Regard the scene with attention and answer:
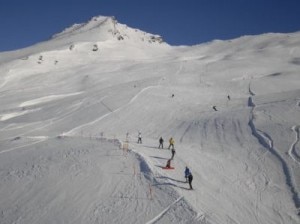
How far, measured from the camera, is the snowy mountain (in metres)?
22.5

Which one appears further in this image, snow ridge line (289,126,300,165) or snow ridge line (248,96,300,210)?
snow ridge line (289,126,300,165)

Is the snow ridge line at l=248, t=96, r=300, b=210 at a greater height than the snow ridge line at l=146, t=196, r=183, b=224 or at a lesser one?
lesser

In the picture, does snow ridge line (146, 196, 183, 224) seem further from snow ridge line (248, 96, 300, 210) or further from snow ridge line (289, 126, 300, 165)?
snow ridge line (289, 126, 300, 165)

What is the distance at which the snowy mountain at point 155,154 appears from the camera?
2252 centimetres

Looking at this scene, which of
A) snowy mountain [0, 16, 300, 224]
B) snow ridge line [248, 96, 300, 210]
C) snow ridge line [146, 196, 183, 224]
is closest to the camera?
snow ridge line [146, 196, 183, 224]

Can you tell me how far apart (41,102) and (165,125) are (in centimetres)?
3527

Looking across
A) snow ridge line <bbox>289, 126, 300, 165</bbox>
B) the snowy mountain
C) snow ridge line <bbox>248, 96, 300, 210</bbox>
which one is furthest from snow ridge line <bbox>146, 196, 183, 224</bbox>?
snow ridge line <bbox>289, 126, 300, 165</bbox>

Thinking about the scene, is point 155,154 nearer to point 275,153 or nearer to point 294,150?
point 275,153

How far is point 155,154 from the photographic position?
3169cm

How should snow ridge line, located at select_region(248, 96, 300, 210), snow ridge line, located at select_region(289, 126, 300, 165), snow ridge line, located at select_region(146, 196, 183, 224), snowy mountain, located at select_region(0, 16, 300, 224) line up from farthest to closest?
snow ridge line, located at select_region(289, 126, 300, 165), snow ridge line, located at select_region(248, 96, 300, 210), snowy mountain, located at select_region(0, 16, 300, 224), snow ridge line, located at select_region(146, 196, 183, 224)

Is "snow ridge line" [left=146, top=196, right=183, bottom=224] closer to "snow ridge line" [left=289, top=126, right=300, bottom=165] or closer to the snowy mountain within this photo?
the snowy mountain

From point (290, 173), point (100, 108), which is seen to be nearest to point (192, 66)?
point (100, 108)

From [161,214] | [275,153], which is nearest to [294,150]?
[275,153]

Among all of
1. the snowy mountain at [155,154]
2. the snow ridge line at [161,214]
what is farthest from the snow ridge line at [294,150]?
the snow ridge line at [161,214]
